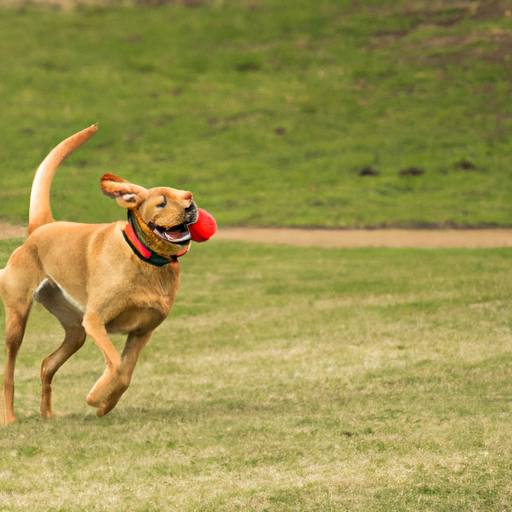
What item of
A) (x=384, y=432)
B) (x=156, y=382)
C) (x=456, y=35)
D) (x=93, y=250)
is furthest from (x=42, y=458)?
(x=456, y=35)

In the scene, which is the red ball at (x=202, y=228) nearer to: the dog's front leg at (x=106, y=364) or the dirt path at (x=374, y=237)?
the dog's front leg at (x=106, y=364)

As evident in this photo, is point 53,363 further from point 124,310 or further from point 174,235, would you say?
point 174,235

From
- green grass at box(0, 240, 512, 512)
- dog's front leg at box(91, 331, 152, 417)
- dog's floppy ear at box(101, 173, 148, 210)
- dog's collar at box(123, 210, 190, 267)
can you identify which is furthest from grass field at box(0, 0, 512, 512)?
dog's floppy ear at box(101, 173, 148, 210)

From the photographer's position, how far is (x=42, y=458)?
21.4ft

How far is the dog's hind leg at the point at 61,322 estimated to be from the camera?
7.45m

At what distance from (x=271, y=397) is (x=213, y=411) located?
77 cm

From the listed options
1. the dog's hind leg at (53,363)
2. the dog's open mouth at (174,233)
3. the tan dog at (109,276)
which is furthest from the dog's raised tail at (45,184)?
the dog's open mouth at (174,233)

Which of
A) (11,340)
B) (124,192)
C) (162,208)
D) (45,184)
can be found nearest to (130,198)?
(124,192)

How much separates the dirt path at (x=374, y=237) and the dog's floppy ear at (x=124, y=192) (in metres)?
13.1

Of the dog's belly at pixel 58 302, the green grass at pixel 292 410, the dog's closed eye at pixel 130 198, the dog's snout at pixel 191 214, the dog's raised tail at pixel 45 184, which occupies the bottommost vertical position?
the green grass at pixel 292 410

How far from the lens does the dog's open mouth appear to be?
20.8ft

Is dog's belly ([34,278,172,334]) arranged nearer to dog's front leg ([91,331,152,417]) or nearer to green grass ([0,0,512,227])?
dog's front leg ([91,331,152,417])

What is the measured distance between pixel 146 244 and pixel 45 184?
176cm

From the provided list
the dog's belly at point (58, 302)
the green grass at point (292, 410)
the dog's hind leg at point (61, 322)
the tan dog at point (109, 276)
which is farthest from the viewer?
the dog's hind leg at point (61, 322)
